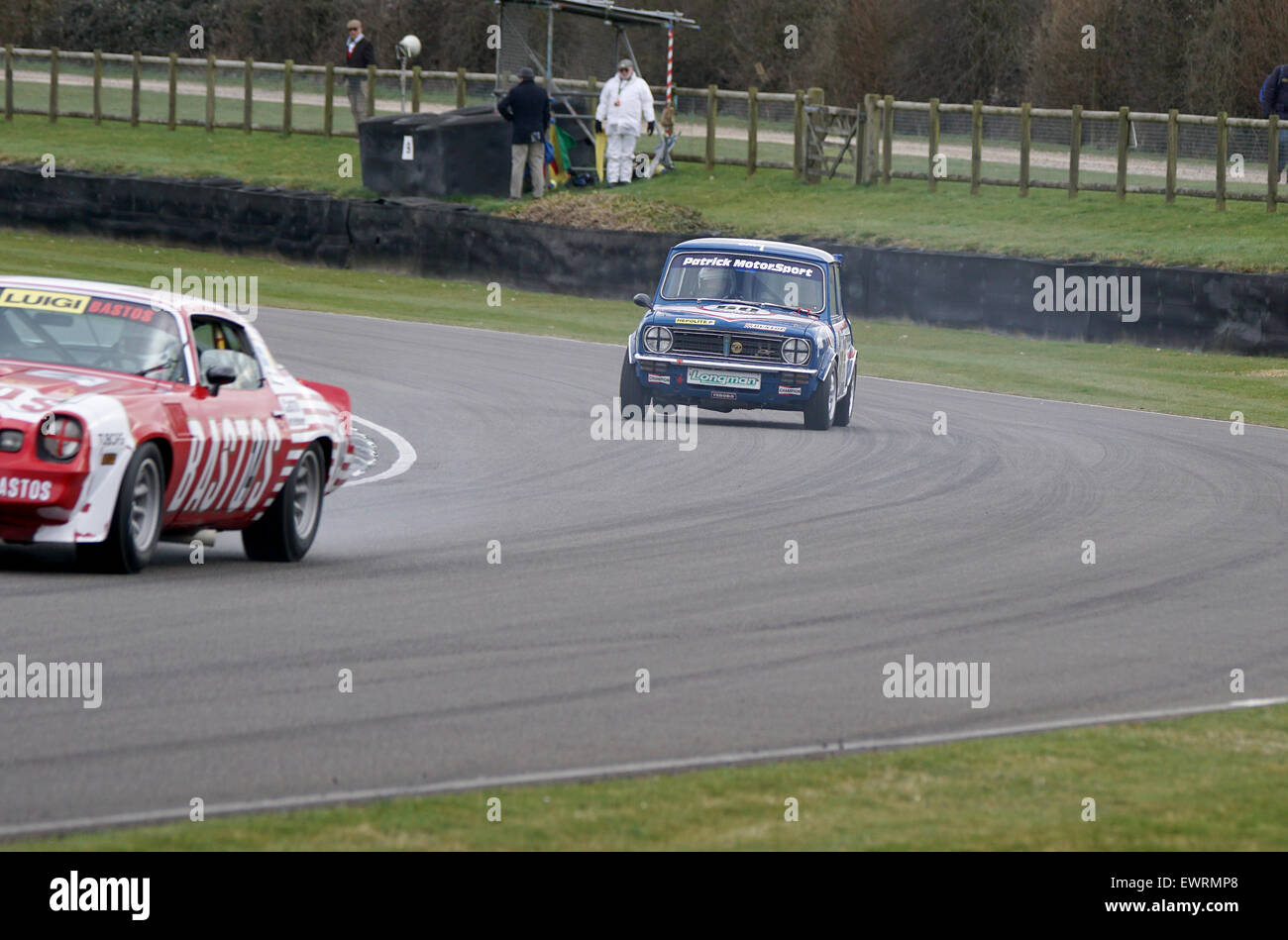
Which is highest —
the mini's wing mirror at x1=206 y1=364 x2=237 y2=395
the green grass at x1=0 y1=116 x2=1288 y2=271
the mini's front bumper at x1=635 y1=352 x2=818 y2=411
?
the green grass at x1=0 y1=116 x2=1288 y2=271

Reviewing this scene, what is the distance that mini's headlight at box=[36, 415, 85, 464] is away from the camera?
8.84 m

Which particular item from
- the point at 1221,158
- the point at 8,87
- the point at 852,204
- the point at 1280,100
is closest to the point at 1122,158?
the point at 1221,158

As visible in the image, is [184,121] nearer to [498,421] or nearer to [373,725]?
[498,421]

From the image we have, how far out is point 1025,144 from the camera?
1391 inches

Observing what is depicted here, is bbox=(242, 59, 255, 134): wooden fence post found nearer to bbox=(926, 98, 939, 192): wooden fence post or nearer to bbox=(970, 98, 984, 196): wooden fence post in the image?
bbox=(926, 98, 939, 192): wooden fence post

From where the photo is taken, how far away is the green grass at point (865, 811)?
540 cm

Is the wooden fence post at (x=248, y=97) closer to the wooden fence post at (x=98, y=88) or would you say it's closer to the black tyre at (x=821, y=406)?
the wooden fence post at (x=98, y=88)

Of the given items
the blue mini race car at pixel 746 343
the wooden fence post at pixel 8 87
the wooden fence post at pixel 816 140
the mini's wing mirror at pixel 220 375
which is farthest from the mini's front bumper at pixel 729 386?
the wooden fence post at pixel 8 87

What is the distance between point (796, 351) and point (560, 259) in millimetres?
13778

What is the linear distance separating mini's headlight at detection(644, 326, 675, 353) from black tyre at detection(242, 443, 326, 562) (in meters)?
7.73

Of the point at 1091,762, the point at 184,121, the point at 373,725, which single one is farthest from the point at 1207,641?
the point at 184,121

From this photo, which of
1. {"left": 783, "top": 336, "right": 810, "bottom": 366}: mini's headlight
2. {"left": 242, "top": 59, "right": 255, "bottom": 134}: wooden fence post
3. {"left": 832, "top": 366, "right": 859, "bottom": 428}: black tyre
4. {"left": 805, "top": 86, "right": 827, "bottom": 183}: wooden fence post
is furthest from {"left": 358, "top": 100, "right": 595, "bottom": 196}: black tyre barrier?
{"left": 783, "top": 336, "right": 810, "bottom": 366}: mini's headlight
